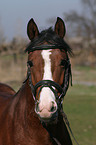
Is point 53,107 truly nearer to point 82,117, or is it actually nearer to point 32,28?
point 32,28

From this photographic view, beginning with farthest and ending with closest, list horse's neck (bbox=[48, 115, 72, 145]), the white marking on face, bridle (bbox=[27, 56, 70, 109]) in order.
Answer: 1. horse's neck (bbox=[48, 115, 72, 145])
2. bridle (bbox=[27, 56, 70, 109])
3. the white marking on face

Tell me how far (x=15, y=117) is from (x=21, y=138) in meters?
0.29

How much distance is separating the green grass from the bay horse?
13.0 feet

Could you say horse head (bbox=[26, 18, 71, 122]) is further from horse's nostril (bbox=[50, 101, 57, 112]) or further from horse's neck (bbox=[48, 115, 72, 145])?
horse's neck (bbox=[48, 115, 72, 145])

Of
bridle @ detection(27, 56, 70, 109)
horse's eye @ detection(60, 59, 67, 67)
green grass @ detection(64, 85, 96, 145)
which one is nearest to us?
bridle @ detection(27, 56, 70, 109)

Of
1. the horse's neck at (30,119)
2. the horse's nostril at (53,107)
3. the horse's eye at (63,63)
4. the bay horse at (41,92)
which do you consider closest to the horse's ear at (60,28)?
the bay horse at (41,92)

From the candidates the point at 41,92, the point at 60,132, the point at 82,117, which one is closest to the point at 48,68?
the point at 41,92

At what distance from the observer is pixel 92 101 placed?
1341cm

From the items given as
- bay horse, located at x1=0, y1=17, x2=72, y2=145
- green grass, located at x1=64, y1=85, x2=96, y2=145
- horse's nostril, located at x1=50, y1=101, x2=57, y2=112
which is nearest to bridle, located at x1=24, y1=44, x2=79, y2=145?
bay horse, located at x1=0, y1=17, x2=72, y2=145

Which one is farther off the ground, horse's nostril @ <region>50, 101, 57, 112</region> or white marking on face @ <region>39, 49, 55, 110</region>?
white marking on face @ <region>39, 49, 55, 110</region>

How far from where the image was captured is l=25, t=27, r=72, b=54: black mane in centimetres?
281

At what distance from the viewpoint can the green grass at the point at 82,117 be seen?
7.24 metres

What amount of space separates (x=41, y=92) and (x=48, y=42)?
645 mm

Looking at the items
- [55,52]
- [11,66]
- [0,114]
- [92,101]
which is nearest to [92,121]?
[92,101]
